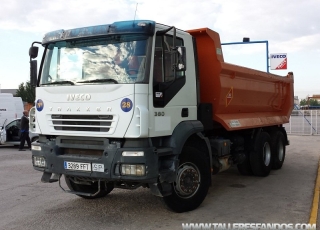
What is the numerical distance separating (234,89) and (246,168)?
2340 millimetres

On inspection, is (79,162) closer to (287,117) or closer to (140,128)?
(140,128)

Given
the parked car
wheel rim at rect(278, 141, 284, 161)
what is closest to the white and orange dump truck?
wheel rim at rect(278, 141, 284, 161)

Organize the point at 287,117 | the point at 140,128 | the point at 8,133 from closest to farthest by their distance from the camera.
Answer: the point at 140,128, the point at 287,117, the point at 8,133

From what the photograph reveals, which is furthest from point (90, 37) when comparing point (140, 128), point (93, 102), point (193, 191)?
point (193, 191)

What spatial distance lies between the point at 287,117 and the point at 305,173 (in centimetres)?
215

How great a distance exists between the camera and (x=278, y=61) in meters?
20.1

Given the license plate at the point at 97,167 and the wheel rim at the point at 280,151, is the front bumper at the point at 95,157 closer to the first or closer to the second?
the license plate at the point at 97,167

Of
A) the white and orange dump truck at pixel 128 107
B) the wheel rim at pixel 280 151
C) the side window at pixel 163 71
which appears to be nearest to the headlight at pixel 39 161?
the white and orange dump truck at pixel 128 107

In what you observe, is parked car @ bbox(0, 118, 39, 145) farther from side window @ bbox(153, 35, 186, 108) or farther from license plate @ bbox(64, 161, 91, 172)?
side window @ bbox(153, 35, 186, 108)

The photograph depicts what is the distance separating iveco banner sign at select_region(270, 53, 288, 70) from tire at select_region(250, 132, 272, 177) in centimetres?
1145

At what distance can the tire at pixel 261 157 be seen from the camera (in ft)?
29.1

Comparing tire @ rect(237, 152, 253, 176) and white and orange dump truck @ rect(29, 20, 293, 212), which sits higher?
white and orange dump truck @ rect(29, 20, 293, 212)

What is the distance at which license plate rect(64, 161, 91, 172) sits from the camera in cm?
545

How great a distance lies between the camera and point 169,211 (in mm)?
6152
